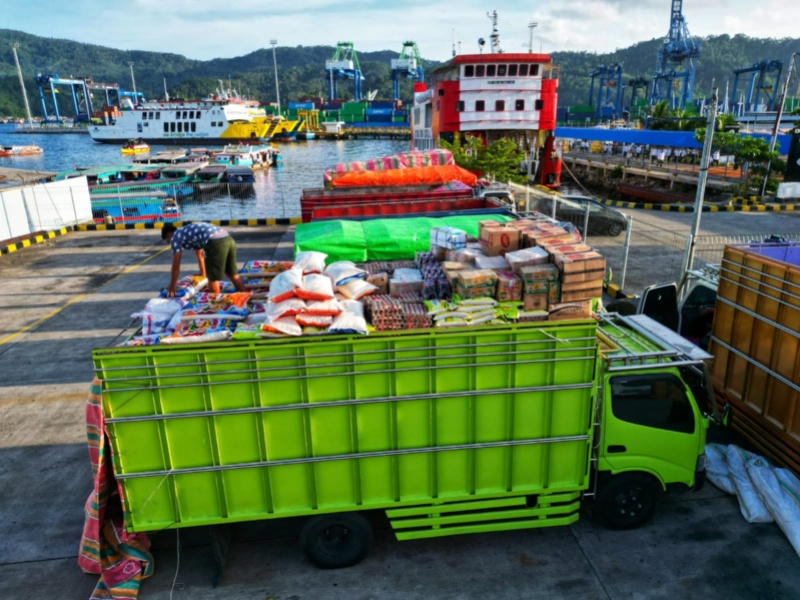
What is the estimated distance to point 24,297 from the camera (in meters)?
16.2

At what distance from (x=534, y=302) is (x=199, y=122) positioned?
332 ft

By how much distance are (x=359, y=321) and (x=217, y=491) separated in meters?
2.23

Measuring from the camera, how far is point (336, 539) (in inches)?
232

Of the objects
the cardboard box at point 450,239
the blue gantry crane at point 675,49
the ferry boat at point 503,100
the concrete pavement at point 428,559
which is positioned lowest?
the concrete pavement at point 428,559

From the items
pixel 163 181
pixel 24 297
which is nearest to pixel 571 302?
pixel 24 297

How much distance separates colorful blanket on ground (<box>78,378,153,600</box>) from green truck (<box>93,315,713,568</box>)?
0.28m

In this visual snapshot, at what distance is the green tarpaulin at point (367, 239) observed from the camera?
10164 millimetres

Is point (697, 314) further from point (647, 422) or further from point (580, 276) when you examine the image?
point (580, 276)

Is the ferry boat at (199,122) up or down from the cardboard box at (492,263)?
up

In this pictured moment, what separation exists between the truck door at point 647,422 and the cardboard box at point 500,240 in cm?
217

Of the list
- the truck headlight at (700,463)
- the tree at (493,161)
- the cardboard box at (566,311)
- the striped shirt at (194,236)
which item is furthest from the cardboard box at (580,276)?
the tree at (493,161)

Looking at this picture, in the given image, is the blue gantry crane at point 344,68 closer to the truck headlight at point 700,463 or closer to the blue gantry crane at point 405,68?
the blue gantry crane at point 405,68

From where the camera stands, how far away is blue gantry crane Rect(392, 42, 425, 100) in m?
148

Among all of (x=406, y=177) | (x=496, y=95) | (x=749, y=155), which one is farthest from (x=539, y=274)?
(x=496, y=95)
